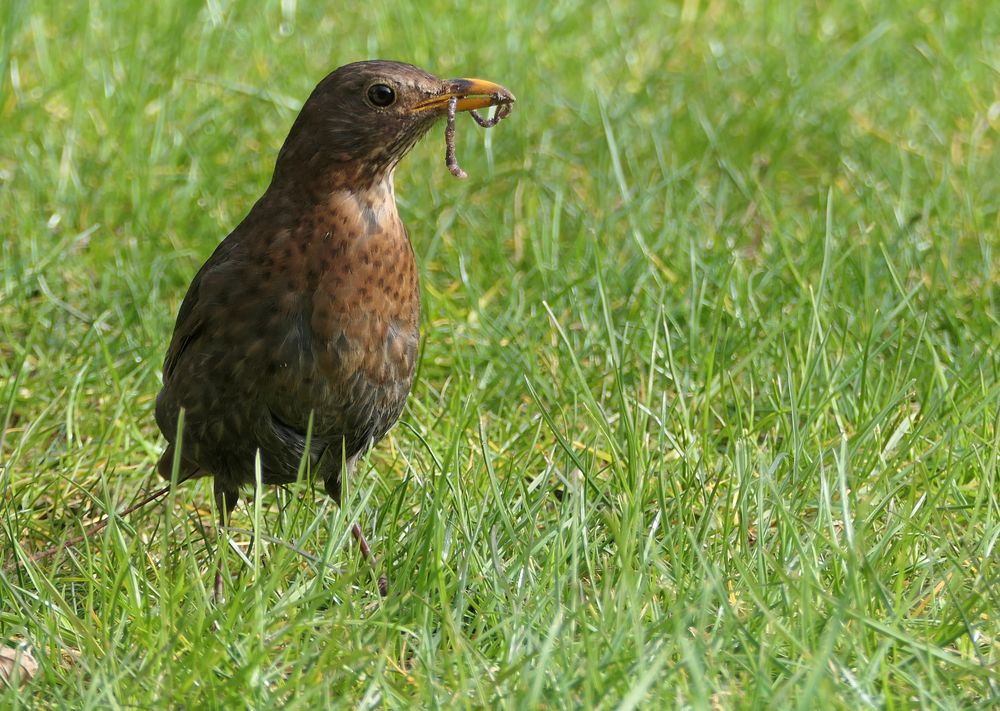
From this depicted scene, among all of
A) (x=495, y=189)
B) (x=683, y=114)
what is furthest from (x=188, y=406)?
(x=683, y=114)

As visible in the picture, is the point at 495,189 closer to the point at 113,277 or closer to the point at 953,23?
the point at 113,277

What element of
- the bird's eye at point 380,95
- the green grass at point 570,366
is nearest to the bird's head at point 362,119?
the bird's eye at point 380,95

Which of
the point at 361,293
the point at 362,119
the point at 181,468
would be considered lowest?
the point at 181,468

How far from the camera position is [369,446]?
12.8 ft

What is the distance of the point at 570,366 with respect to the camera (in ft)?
14.8

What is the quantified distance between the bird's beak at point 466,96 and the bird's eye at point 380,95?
7 cm

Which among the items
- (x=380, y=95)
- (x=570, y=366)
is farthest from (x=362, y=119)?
(x=570, y=366)

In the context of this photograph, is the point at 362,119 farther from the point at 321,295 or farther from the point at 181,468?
the point at 181,468

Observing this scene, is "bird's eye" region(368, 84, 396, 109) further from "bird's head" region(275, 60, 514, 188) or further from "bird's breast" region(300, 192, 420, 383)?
"bird's breast" region(300, 192, 420, 383)

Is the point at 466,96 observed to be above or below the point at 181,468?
above

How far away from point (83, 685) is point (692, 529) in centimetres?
133

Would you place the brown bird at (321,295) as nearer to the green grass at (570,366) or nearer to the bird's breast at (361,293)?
the bird's breast at (361,293)

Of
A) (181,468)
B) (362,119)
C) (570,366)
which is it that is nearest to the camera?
(362,119)

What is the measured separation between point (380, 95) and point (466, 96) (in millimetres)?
213
